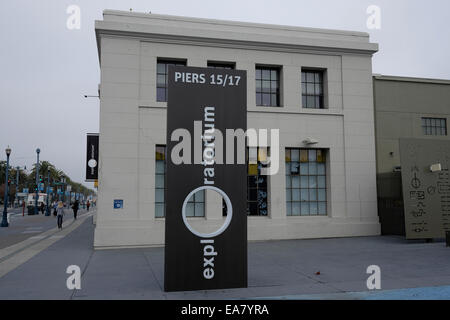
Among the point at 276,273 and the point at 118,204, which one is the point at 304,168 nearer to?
the point at 118,204

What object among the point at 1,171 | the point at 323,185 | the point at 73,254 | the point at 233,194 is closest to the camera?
the point at 233,194

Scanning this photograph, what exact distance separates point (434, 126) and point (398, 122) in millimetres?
2092

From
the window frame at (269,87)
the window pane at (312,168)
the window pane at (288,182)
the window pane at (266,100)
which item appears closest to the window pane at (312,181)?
the window pane at (312,168)

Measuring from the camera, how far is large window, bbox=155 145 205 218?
1531 centimetres

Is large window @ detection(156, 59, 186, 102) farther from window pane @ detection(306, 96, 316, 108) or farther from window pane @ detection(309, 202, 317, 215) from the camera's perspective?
window pane @ detection(309, 202, 317, 215)

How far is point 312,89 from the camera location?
1736cm

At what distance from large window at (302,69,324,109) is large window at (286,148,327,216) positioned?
218cm

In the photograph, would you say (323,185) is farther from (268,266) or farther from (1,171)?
(1,171)

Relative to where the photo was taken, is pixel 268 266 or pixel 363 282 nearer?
pixel 363 282

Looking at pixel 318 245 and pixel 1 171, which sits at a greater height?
pixel 1 171

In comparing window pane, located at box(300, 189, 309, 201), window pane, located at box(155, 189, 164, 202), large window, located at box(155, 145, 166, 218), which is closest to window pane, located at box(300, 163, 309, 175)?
window pane, located at box(300, 189, 309, 201)

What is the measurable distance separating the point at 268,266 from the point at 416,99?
12655 mm

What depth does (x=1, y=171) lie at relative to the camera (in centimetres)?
8200
